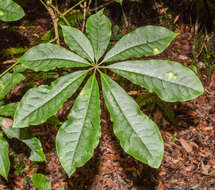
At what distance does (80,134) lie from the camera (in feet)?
3.61

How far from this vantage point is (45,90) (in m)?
1.16

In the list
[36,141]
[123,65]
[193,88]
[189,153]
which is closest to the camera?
[193,88]

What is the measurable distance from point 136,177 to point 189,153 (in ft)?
2.01

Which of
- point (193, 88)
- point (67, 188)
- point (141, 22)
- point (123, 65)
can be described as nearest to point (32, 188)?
point (67, 188)

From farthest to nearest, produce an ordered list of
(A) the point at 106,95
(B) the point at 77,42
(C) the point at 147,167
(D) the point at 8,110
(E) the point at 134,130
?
(C) the point at 147,167, (D) the point at 8,110, (B) the point at 77,42, (A) the point at 106,95, (E) the point at 134,130

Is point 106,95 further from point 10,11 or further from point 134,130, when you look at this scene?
point 10,11

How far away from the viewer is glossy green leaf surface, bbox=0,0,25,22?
1.20 meters

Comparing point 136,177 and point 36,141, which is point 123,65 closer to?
point 36,141

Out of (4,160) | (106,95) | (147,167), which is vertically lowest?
(147,167)

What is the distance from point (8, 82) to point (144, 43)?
89 cm

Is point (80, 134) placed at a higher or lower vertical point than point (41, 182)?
higher

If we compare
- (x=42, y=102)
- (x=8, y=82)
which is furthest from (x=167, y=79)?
(x=8, y=82)

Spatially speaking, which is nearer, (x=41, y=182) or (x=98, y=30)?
(x=98, y=30)

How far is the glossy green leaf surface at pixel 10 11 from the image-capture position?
1201 millimetres
